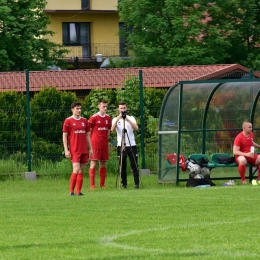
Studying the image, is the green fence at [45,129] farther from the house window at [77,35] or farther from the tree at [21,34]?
the house window at [77,35]

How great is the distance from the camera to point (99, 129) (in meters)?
21.9

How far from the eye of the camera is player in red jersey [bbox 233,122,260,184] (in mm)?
21938

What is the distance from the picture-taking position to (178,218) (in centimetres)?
1403

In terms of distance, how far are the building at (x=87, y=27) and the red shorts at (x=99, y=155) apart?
→ 4807 centimetres

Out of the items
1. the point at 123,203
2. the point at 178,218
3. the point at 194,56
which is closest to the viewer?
the point at 178,218

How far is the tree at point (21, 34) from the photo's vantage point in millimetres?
49469

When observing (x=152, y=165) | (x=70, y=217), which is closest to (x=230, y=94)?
(x=152, y=165)

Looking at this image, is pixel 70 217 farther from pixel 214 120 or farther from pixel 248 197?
pixel 214 120

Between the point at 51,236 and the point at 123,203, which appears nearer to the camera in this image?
the point at 51,236

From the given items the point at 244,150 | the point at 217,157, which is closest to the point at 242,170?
the point at 244,150

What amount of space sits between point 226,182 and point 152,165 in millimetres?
3460

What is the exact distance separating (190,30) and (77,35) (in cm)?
2280

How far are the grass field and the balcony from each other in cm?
5068

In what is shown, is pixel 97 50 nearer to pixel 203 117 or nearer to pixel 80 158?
pixel 203 117
